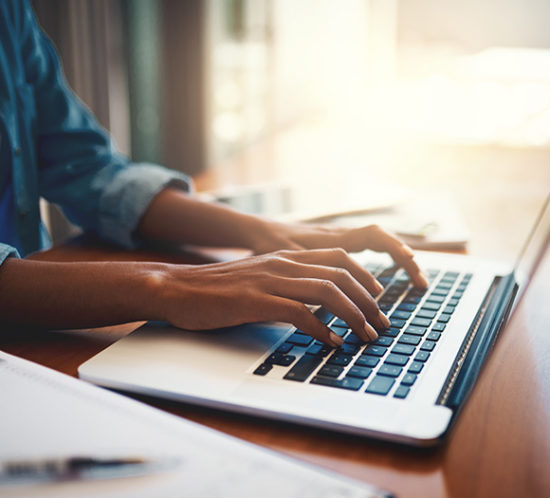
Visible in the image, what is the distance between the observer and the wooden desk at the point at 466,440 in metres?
0.40

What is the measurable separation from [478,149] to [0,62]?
1171 millimetres

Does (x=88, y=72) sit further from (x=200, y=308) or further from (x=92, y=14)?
(x=200, y=308)

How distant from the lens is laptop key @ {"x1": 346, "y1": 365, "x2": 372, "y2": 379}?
503mm

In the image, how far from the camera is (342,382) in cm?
49

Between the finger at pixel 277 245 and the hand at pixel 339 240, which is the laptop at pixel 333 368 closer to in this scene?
the hand at pixel 339 240

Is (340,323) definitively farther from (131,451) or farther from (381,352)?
(131,451)

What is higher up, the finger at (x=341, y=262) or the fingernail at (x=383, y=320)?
the finger at (x=341, y=262)

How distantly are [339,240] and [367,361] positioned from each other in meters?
0.32

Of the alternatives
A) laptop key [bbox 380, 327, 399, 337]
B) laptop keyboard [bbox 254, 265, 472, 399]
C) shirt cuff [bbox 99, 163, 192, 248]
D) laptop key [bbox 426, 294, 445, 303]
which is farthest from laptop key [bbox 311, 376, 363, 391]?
shirt cuff [bbox 99, 163, 192, 248]

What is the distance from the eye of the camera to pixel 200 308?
590mm

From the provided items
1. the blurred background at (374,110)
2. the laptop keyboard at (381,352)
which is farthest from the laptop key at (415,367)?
the blurred background at (374,110)

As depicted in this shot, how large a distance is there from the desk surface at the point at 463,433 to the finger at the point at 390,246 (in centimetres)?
12

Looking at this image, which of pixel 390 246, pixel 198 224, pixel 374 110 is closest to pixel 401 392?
pixel 390 246

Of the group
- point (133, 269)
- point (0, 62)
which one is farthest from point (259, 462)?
point (0, 62)
